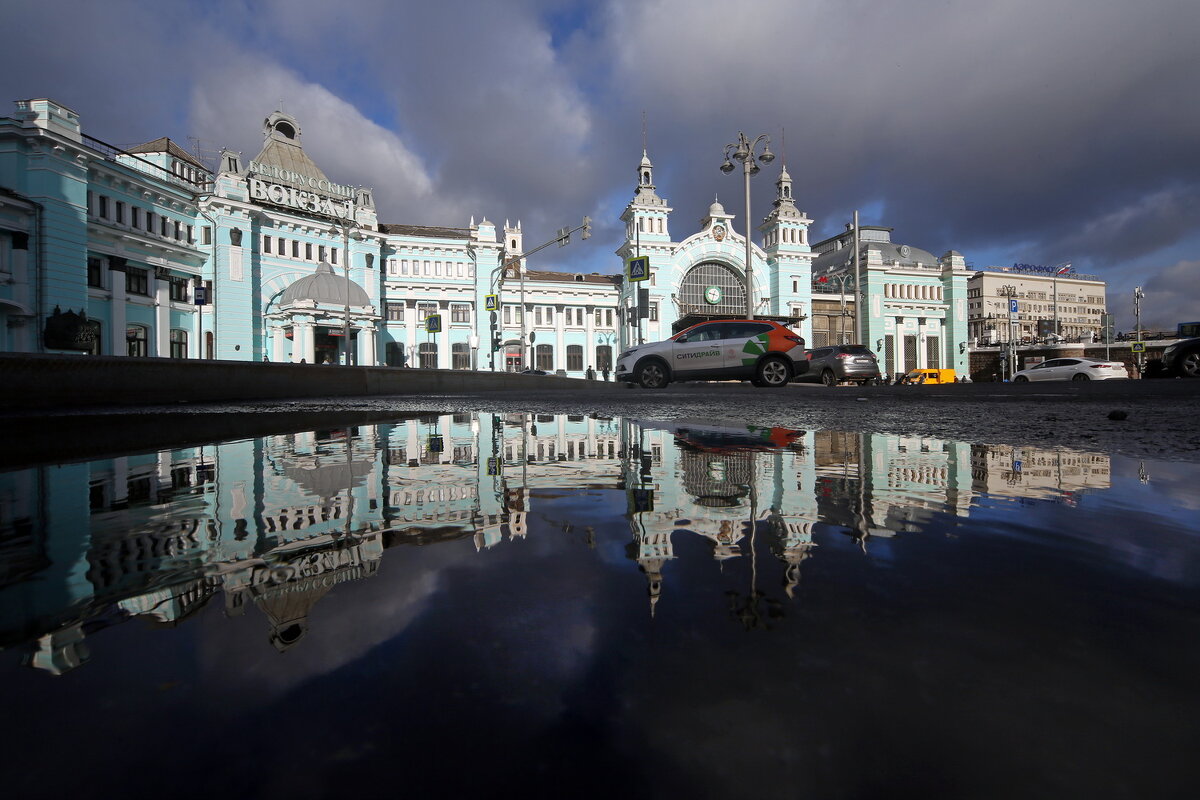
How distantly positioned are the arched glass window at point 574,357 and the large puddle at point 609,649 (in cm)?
5157

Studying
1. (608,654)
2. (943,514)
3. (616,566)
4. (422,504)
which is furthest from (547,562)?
(943,514)

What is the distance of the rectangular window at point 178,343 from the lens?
114 feet

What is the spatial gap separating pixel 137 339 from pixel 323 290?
9.64 meters

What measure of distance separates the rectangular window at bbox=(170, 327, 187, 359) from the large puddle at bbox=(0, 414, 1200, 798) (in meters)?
40.3

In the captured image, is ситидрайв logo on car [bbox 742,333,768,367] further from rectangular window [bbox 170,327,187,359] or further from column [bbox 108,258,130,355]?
rectangular window [bbox 170,327,187,359]

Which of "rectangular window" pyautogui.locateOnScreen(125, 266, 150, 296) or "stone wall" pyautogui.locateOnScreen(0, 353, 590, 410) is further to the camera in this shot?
"rectangular window" pyautogui.locateOnScreen(125, 266, 150, 296)

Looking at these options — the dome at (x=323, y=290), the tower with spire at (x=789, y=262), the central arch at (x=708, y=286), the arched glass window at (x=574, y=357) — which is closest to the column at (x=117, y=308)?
the dome at (x=323, y=290)

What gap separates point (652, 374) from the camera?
1428 centimetres

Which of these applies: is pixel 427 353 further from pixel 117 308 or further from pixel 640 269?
pixel 640 269

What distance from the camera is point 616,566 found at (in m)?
0.98

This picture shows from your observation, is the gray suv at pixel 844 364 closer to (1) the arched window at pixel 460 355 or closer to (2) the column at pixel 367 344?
(2) the column at pixel 367 344

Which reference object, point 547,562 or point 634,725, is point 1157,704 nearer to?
point 634,725

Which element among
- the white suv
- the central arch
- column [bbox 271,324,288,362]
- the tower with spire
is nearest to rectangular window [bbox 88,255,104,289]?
column [bbox 271,324,288,362]

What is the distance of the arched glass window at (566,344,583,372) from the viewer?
2082 inches
